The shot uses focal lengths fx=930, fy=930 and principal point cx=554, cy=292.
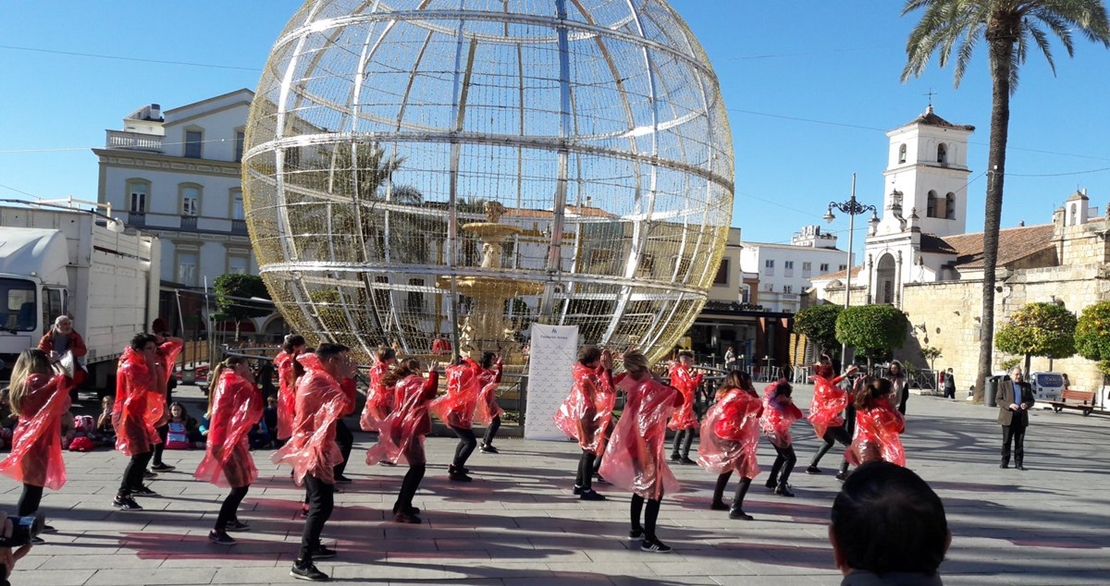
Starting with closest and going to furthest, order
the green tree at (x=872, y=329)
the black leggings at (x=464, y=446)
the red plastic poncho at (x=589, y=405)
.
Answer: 1. the red plastic poncho at (x=589, y=405)
2. the black leggings at (x=464, y=446)
3. the green tree at (x=872, y=329)

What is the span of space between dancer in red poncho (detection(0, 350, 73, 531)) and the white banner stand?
664 cm

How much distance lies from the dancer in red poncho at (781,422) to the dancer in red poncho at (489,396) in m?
3.17

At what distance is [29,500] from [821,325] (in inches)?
1602

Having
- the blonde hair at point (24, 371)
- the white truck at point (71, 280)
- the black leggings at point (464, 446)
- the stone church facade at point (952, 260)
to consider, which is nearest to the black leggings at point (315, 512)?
the blonde hair at point (24, 371)

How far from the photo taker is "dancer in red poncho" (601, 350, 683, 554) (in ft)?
23.5

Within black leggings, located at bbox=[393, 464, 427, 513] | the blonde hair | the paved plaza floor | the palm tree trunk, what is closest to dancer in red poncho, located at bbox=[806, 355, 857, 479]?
the paved plaza floor

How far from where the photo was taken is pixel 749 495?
32.7 feet

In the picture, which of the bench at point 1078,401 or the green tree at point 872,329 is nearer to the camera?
the bench at point 1078,401

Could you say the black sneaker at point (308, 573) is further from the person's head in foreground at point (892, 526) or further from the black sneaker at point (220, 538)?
the person's head in foreground at point (892, 526)

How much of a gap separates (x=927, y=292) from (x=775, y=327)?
8.16 m

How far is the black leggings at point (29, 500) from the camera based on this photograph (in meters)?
6.34

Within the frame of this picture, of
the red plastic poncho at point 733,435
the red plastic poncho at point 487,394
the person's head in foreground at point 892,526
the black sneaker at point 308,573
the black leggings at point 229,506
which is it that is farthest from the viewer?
the red plastic poncho at point 487,394

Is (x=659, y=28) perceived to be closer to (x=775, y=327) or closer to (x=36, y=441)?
(x=36, y=441)

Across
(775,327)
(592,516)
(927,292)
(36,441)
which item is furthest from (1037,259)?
(36,441)
